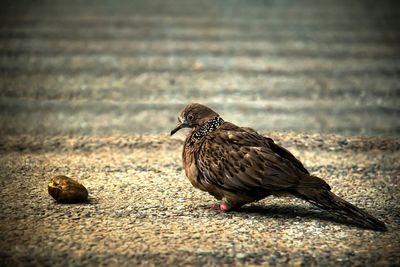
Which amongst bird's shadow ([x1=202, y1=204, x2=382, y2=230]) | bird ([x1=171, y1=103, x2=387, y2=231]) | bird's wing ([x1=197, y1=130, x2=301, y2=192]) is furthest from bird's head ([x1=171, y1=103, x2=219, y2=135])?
bird's shadow ([x1=202, y1=204, x2=382, y2=230])

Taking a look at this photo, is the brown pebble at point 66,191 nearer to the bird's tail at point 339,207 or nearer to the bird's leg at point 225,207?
the bird's leg at point 225,207

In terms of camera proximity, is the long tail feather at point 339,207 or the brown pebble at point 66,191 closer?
the long tail feather at point 339,207

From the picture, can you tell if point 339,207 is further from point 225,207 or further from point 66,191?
point 66,191

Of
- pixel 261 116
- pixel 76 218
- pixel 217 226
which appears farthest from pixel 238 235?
pixel 261 116

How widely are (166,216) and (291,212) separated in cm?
81

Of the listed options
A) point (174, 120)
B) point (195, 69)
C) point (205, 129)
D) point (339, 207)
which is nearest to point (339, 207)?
point (339, 207)

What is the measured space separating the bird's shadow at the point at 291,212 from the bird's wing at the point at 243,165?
29 centimetres

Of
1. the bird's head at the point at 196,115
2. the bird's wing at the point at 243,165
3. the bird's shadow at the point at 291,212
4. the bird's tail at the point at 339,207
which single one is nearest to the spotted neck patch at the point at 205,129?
the bird's head at the point at 196,115

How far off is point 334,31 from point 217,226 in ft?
26.9

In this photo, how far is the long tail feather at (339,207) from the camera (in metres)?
3.79

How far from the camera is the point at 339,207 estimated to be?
12.5ft

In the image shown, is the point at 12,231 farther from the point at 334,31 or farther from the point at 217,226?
the point at 334,31

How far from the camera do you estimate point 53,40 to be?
10.3m

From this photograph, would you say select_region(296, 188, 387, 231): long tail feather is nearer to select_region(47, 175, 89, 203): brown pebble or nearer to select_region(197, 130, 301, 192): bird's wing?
select_region(197, 130, 301, 192): bird's wing
